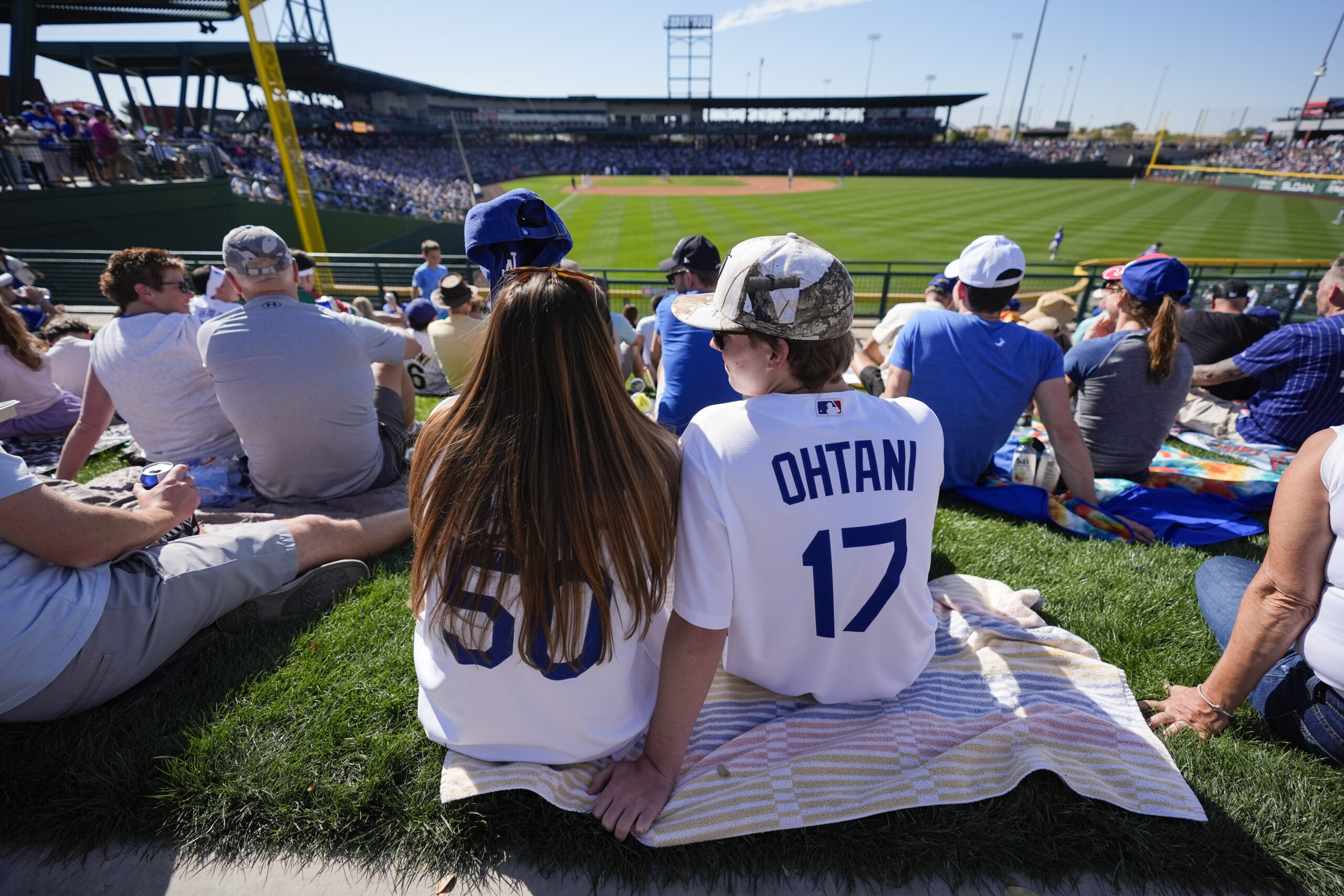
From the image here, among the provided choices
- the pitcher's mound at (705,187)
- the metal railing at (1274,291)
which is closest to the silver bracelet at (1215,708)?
the metal railing at (1274,291)

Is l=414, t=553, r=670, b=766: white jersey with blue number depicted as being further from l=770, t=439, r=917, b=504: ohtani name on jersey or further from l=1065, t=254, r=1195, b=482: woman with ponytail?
l=1065, t=254, r=1195, b=482: woman with ponytail

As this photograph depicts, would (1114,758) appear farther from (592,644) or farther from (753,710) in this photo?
(592,644)

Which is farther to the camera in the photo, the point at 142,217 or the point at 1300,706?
the point at 142,217

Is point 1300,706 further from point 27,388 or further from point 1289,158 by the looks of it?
point 1289,158

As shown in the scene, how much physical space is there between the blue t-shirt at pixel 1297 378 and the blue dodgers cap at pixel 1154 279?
42.7 inches

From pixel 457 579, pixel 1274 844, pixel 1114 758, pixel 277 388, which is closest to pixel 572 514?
pixel 457 579

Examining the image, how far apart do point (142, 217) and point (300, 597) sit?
16.8 metres

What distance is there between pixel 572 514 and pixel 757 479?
479mm

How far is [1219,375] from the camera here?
14.1ft

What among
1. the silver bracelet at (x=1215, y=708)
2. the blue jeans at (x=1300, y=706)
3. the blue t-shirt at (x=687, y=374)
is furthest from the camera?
the blue t-shirt at (x=687, y=374)

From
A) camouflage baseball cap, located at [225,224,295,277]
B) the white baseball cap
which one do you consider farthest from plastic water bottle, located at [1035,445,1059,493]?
camouflage baseball cap, located at [225,224,295,277]

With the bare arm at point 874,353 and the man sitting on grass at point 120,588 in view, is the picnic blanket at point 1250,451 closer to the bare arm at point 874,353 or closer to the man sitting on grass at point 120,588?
the bare arm at point 874,353

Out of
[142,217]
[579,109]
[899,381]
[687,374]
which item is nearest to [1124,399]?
[899,381]

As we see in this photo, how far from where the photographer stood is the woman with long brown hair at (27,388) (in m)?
4.06
